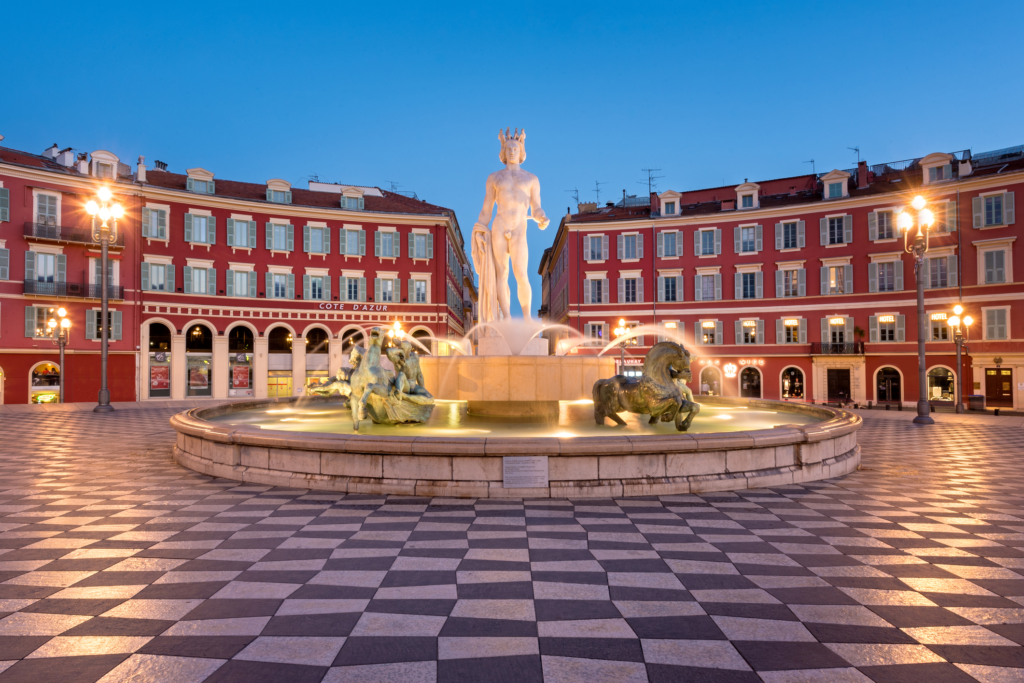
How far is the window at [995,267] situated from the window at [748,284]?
38.8ft

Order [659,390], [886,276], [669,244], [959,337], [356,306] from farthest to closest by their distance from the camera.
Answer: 1. [669,244]
2. [356,306]
3. [886,276]
4. [959,337]
5. [659,390]

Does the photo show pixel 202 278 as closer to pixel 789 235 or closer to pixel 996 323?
pixel 789 235

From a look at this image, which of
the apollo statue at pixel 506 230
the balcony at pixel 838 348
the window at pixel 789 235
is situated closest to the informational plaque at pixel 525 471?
the apollo statue at pixel 506 230

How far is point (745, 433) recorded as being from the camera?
7191mm

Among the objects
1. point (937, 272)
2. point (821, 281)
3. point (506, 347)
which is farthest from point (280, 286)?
point (937, 272)

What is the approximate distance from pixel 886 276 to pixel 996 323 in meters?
5.83

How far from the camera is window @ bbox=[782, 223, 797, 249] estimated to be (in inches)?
1437

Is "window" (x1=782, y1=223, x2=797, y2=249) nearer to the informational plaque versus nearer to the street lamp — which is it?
the street lamp

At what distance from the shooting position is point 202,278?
34.6 metres

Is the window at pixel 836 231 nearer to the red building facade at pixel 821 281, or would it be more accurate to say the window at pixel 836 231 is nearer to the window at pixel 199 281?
the red building facade at pixel 821 281

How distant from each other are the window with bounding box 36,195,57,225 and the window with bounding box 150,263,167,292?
5005 mm

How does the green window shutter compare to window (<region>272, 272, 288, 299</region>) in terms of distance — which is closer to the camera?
the green window shutter

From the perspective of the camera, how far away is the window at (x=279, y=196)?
36.7 meters

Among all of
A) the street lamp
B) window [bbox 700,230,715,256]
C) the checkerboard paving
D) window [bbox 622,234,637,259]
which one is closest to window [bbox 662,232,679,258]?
window [bbox 700,230,715,256]
